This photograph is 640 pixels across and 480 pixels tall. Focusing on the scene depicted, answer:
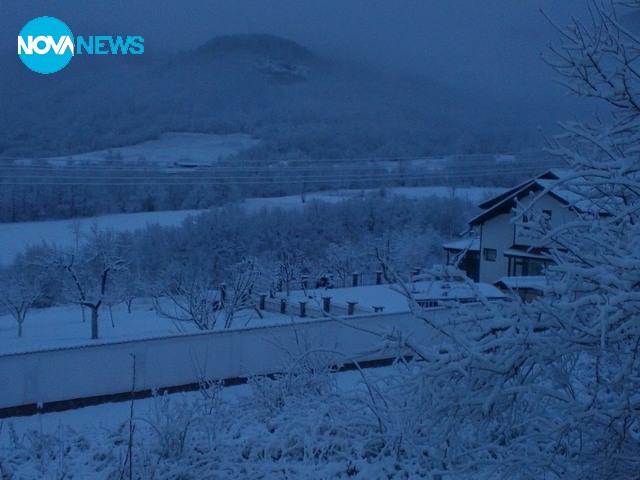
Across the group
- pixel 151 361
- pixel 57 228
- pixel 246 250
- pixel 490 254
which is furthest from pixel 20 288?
pixel 151 361

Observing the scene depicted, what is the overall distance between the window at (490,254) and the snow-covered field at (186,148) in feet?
70.9

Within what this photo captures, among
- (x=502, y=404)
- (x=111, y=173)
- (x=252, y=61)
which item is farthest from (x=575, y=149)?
(x=252, y=61)

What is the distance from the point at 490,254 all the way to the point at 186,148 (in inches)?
1344

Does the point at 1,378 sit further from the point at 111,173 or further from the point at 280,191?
the point at 280,191

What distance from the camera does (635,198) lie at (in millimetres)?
3201

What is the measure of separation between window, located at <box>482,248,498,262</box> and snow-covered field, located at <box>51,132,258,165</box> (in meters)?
21.6

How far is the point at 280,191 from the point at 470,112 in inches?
1167

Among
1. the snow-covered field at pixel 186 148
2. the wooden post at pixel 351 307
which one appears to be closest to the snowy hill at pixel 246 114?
the snow-covered field at pixel 186 148

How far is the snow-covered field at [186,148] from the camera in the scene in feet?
138

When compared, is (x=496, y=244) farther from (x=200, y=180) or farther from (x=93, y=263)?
(x=200, y=180)

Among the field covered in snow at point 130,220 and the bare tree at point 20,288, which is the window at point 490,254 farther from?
the field covered in snow at point 130,220

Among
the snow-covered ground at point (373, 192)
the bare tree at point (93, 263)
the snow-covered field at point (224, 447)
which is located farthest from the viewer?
the snow-covered ground at point (373, 192)

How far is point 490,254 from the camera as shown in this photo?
21.7m

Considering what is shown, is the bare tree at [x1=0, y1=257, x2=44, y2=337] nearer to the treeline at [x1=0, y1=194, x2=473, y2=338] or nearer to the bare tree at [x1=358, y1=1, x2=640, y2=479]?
the treeline at [x1=0, y1=194, x2=473, y2=338]
